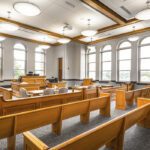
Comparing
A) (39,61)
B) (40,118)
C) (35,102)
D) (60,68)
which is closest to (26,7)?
(35,102)

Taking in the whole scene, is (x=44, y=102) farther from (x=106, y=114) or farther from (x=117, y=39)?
(x=117, y=39)

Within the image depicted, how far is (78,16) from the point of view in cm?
660

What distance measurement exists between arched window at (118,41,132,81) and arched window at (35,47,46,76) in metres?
6.11

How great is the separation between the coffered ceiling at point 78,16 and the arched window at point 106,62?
1.42 m

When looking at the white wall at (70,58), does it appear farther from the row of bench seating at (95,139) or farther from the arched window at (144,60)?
the row of bench seating at (95,139)

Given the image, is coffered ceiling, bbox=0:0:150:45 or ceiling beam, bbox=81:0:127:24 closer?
ceiling beam, bbox=81:0:127:24

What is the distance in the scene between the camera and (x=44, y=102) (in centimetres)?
353

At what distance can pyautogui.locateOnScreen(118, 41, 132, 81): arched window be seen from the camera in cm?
930

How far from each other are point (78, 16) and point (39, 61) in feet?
20.3

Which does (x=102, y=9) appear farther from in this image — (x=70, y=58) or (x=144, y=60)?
(x=70, y=58)

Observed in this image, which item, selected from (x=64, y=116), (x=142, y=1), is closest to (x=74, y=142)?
(x=64, y=116)

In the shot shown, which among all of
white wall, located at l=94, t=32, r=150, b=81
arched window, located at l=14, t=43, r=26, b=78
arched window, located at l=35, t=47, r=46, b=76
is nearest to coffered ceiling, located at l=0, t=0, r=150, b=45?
white wall, located at l=94, t=32, r=150, b=81

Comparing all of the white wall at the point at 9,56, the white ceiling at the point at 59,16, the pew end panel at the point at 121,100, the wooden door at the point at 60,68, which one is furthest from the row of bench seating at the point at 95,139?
the wooden door at the point at 60,68

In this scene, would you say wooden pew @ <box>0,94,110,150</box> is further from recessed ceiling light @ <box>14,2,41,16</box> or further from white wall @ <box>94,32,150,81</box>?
white wall @ <box>94,32,150,81</box>
